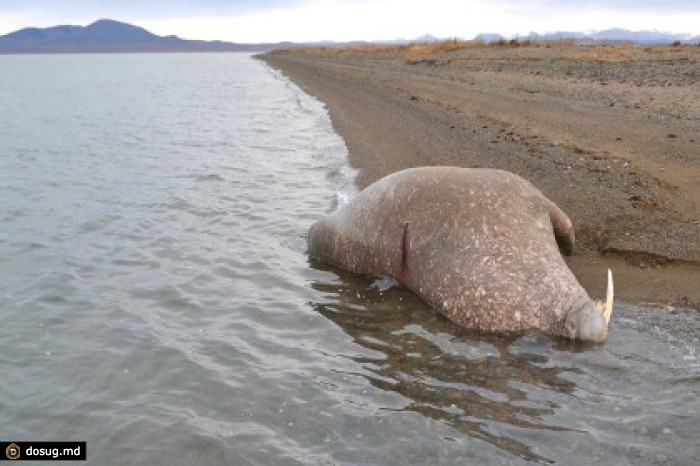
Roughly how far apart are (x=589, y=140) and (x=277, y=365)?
8.42 m

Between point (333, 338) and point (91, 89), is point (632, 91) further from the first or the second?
point (91, 89)

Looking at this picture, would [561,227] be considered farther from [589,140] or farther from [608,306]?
[589,140]

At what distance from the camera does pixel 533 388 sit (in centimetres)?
468

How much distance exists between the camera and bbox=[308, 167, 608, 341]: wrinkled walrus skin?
5391mm

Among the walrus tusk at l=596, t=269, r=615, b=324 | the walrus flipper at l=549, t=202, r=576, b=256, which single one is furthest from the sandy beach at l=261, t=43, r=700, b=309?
the walrus tusk at l=596, t=269, r=615, b=324

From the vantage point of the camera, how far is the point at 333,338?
5684mm

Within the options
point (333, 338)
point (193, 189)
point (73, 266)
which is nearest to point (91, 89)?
point (193, 189)

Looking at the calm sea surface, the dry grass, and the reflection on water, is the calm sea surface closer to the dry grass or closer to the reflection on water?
the reflection on water

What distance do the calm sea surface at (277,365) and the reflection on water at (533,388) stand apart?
1 centimetres

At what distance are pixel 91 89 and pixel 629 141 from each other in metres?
35.4

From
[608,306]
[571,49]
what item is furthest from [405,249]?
[571,49]

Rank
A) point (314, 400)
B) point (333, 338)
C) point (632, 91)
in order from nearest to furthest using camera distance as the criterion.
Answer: point (314, 400), point (333, 338), point (632, 91)

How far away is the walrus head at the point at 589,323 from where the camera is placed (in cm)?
519

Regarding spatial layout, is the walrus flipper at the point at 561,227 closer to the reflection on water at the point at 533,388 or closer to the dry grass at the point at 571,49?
the reflection on water at the point at 533,388
